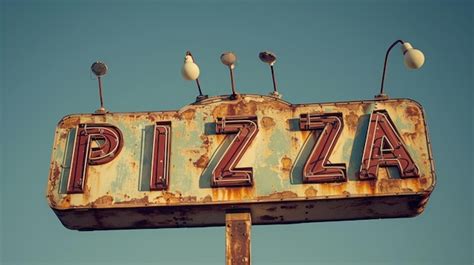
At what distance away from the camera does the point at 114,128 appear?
13.7m

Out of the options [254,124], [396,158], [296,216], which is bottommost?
[296,216]

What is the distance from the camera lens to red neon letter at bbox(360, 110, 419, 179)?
501 inches

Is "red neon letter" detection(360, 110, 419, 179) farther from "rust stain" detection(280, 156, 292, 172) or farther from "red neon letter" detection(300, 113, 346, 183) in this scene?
"rust stain" detection(280, 156, 292, 172)

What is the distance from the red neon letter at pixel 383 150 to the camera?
12719 mm

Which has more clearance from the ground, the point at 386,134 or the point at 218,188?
the point at 386,134

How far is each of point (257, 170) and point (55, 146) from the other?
3887 millimetres

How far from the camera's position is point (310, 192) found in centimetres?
1260

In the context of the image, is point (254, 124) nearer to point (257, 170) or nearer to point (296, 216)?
point (257, 170)

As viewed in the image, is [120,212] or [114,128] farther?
[114,128]

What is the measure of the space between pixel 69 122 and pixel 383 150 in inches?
236

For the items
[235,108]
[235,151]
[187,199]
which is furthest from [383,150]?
[187,199]

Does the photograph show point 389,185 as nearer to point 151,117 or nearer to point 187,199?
point 187,199

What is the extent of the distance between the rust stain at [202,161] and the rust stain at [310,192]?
1905mm

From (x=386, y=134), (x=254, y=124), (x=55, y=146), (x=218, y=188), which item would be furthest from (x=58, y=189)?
(x=386, y=134)
